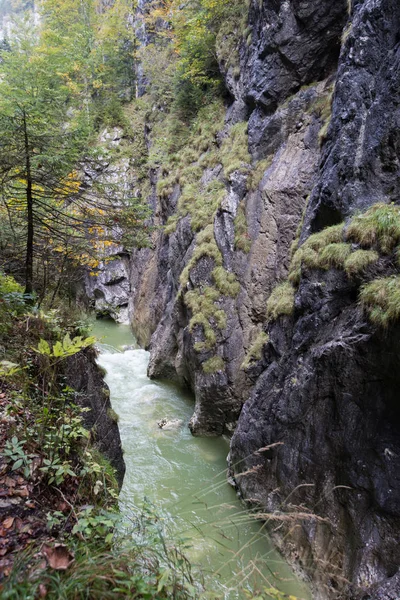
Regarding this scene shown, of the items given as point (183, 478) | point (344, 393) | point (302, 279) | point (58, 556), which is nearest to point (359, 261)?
point (302, 279)

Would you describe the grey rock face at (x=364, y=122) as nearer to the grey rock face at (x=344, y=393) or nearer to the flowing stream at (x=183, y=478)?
the grey rock face at (x=344, y=393)

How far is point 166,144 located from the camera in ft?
55.1

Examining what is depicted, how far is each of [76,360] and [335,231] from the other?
4.87m

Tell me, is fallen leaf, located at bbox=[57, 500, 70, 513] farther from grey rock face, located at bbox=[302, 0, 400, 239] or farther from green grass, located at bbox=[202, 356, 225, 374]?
green grass, located at bbox=[202, 356, 225, 374]

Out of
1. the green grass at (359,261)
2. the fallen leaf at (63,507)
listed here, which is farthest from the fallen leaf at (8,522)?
the green grass at (359,261)

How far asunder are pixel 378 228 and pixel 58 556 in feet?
17.2

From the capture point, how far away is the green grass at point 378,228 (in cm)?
468

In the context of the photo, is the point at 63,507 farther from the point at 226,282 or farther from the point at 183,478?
the point at 226,282

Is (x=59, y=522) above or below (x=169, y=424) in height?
above

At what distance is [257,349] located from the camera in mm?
7961

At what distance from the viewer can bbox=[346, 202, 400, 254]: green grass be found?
4676mm

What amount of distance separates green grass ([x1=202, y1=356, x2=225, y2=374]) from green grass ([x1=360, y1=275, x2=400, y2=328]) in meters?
4.98

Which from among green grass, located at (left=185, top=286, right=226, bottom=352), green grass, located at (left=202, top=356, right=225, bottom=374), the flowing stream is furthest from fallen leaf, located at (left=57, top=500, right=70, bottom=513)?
green grass, located at (left=185, top=286, right=226, bottom=352)

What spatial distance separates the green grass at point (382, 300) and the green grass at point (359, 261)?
29 cm
